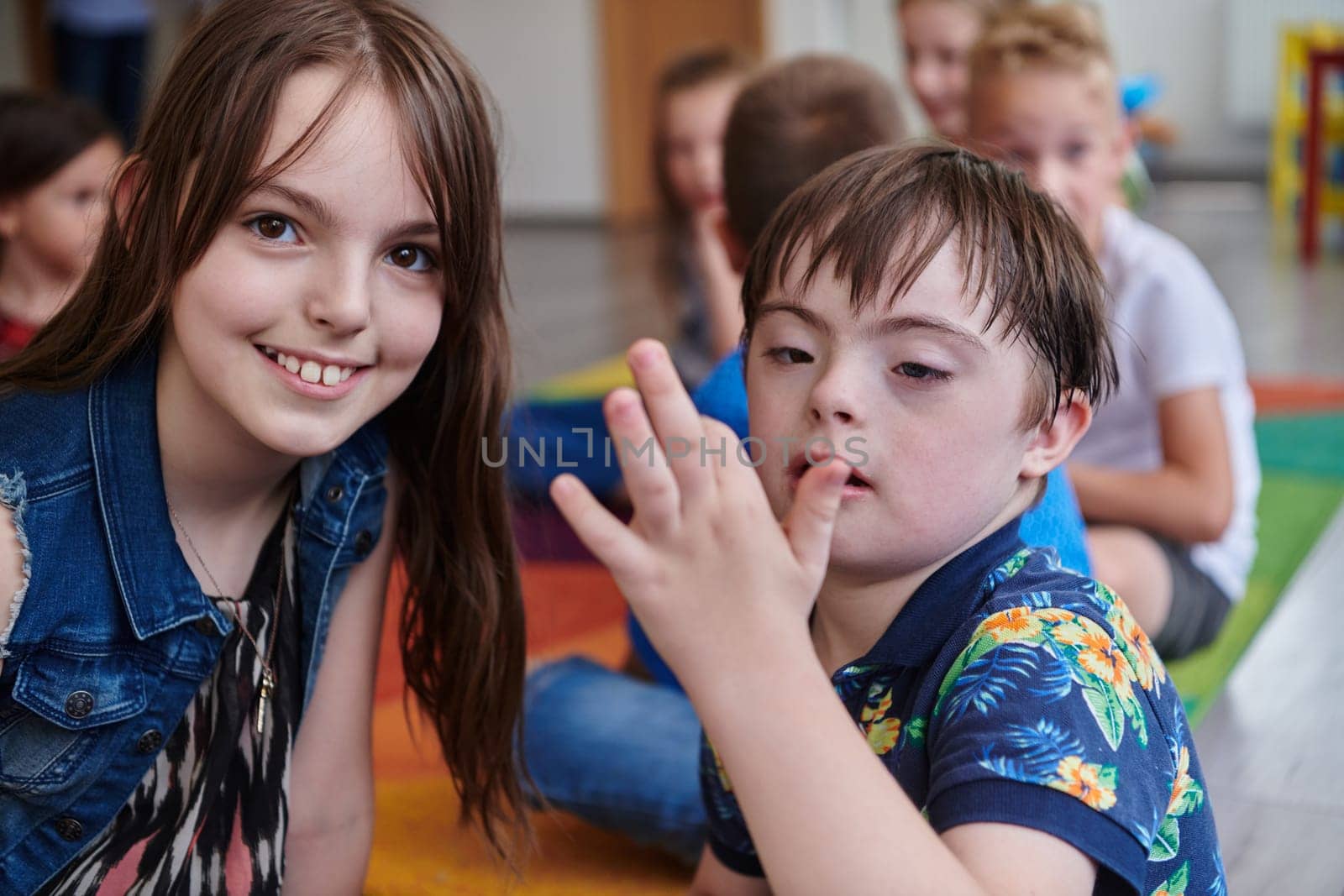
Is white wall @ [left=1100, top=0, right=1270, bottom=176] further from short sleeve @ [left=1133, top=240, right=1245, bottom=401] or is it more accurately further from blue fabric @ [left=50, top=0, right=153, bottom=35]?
short sleeve @ [left=1133, top=240, right=1245, bottom=401]

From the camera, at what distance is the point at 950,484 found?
756 mm

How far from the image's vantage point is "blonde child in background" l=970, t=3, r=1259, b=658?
5.19 feet

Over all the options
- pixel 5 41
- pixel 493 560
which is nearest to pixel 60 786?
pixel 493 560

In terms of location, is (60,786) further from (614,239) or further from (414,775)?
(614,239)

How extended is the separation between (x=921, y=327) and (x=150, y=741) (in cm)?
58

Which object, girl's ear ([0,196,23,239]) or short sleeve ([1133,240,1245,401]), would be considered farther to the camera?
girl's ear ([0,196,23,239])

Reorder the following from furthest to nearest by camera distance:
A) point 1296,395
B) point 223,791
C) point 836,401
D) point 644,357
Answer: point 1296,395, point 223,791, point 836,401, point 644,357

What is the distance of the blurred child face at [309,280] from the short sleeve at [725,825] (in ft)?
1.06

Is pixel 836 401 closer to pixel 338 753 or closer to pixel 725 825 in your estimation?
pixel 725 825

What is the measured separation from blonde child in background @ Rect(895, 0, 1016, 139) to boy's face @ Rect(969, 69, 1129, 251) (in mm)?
726

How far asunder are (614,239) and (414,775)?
4.96 meters

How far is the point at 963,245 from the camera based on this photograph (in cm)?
76

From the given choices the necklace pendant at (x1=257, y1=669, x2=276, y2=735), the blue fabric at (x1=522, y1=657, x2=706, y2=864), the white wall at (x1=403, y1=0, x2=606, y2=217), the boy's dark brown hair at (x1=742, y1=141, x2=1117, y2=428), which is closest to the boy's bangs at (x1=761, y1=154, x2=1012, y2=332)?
the boy's dark brown hair at (x1=742, y1=141, x2=1117, y2=428)

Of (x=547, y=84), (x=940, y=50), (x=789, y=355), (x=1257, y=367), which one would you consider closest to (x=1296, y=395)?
(x=1257, y=367)
